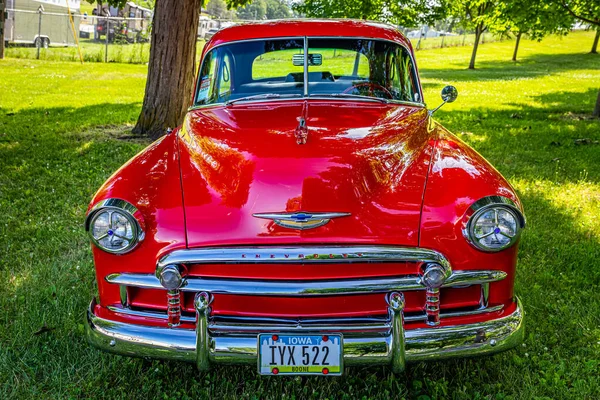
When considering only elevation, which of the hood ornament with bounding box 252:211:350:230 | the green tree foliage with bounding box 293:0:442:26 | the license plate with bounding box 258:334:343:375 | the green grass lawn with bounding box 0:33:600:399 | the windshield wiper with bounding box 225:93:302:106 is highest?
the green tree foliage with bounding box 293:0:442:26

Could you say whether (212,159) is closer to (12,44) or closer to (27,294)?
(27,294)

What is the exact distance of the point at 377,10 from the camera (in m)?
20.0

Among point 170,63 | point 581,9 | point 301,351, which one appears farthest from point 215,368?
point 581,9

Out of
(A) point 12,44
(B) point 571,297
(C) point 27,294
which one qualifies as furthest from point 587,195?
(A) point 12,44

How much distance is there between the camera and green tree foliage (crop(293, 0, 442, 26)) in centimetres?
1933

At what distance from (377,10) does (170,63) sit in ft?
44.7

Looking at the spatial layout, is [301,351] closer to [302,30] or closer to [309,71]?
[309,71]

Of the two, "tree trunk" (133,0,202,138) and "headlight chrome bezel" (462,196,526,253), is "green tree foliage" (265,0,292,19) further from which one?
"headlight chrome bezel" (462,196,526,253)

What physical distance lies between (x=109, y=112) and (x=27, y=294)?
7.23 m

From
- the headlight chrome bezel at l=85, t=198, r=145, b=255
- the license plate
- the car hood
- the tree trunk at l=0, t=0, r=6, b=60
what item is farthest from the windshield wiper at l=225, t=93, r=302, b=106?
the tree trunk at l=0, t=0, r=6, b=60

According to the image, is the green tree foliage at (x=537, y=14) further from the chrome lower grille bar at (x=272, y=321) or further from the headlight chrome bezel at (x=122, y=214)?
the headlight chrome bezel at (x=122, y=214)

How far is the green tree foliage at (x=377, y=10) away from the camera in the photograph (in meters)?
19.3

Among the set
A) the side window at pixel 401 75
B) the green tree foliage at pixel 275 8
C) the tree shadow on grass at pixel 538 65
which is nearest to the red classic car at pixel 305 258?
the side window at pixel 401 75

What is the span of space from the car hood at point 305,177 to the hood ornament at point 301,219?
0.06 feet
